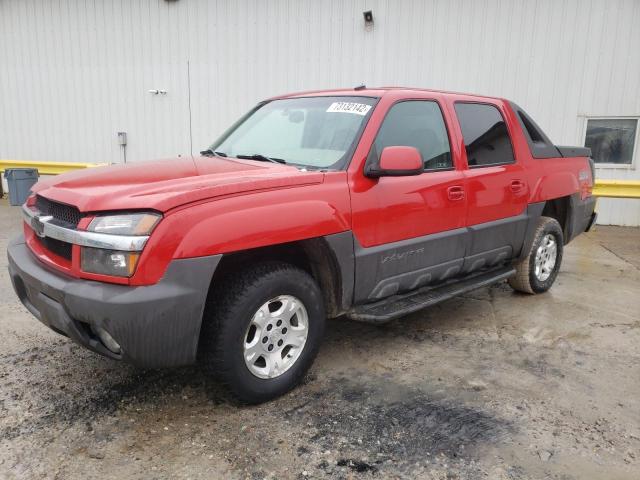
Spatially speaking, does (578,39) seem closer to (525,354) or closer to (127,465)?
(525,354)

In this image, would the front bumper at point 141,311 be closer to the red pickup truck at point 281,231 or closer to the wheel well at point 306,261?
the red pickup truck at point 281,231

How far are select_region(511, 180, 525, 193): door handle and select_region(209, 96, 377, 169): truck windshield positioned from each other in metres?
1.55

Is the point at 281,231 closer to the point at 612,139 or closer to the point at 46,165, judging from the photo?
the point at 612,139

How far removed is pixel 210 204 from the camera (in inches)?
99.0

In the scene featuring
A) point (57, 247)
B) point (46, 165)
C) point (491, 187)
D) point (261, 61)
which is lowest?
point (46, 165)

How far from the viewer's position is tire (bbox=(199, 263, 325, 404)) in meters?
2.65

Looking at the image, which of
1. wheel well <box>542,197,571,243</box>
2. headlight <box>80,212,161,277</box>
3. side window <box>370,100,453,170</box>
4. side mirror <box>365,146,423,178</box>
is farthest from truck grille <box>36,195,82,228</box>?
wheel well <box>542,197,571,243</box>

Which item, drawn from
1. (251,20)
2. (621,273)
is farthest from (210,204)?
(251,20)

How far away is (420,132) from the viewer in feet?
12.0

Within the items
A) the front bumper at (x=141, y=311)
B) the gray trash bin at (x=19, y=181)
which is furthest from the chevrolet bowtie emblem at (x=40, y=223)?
the gray trash bin at (x=19, y=181)

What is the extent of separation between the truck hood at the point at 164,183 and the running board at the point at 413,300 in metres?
0.92

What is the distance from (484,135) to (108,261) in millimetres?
3047

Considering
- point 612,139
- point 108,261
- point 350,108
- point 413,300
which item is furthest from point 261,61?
point 108,261

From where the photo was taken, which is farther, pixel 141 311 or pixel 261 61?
pixel 261 61
